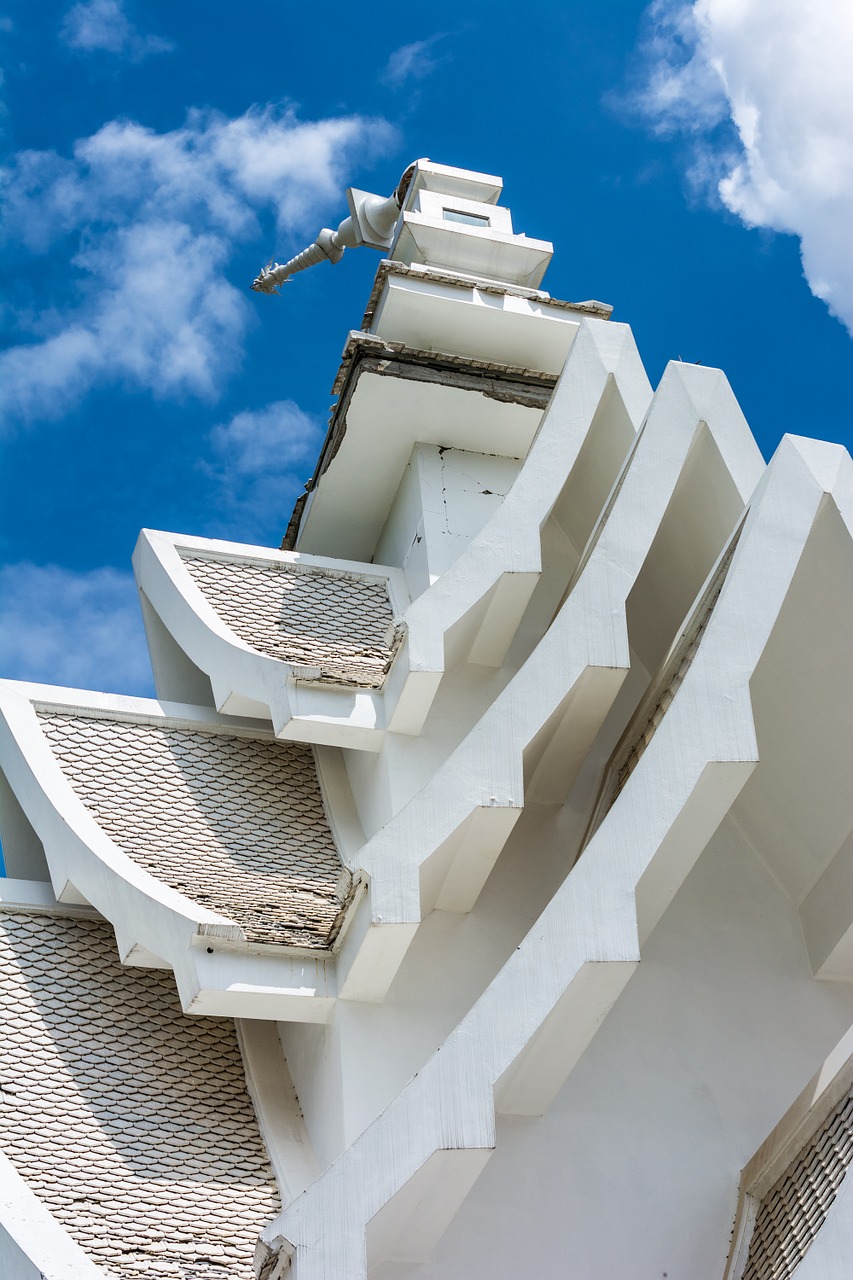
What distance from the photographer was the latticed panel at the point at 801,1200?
5.23 m

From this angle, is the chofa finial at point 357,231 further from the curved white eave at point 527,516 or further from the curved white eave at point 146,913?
the curved white eave at point 146,913

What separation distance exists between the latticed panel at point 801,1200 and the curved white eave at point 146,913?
201 centimetres

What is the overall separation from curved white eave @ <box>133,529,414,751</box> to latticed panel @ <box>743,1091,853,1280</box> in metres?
2.93

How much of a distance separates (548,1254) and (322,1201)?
51.4 inches

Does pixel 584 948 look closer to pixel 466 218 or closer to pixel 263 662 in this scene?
pixel 263 662

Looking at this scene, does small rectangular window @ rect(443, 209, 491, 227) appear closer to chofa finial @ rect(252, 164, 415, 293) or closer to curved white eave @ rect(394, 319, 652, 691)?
chofa finial @ rect(252, 164, 415, 293)

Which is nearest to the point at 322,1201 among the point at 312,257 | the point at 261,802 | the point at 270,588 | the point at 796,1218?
the point at 796,1218

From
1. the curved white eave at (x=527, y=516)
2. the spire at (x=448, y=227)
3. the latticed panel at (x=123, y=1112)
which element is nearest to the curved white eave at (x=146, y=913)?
the latticed panel at (x=123, y=1112)

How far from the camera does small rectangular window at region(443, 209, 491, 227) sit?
11195 mm

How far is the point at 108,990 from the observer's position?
7.21m

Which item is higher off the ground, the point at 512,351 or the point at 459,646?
the point at 512,351

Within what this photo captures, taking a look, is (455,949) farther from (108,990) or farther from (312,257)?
(312,257)

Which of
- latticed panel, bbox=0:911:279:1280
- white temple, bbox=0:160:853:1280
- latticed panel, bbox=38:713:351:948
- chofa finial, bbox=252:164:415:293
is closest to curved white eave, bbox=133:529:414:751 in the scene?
white temple, bbox=0:160:853:1280

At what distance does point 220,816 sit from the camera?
7.75 m
